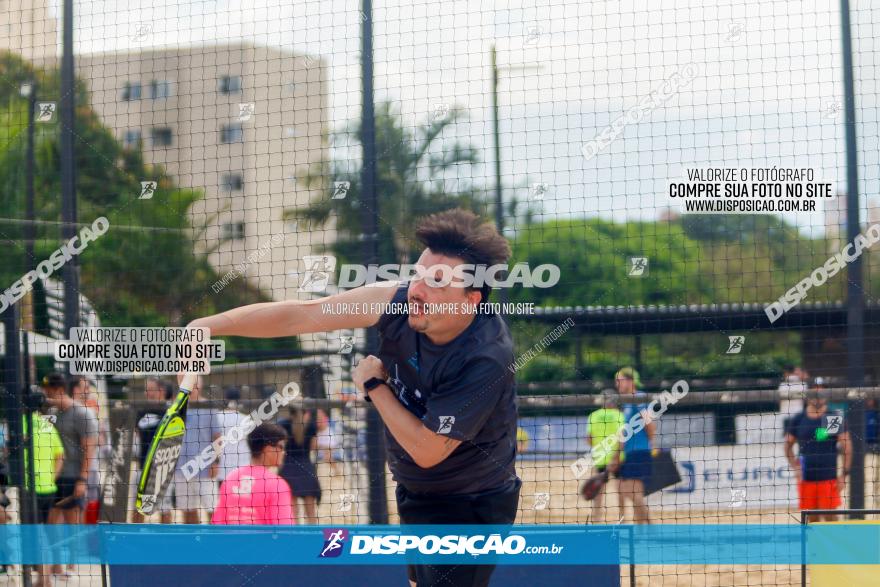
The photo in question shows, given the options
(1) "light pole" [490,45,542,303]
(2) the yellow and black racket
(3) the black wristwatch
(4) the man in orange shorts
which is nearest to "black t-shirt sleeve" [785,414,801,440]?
(4) the man in orange shorts

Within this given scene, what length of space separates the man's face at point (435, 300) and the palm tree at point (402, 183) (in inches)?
56.7

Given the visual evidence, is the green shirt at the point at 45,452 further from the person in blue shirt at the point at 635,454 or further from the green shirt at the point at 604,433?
the person in blue shirt at the point at 635,454

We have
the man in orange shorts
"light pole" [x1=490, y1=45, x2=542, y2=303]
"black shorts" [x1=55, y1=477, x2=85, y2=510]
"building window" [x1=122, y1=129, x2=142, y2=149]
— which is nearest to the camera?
"light pole" [x1=490, y1=45, x2=542, y2=303]

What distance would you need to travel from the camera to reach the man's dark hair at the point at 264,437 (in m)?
4.77

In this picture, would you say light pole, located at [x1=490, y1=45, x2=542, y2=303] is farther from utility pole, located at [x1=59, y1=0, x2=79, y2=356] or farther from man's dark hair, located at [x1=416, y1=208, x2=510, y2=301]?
utility pole, located at [x1=59, y1=0, x2=79, y2=356]

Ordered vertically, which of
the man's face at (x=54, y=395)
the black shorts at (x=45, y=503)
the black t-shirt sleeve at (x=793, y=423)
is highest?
the man's face at (x=54, y=395)

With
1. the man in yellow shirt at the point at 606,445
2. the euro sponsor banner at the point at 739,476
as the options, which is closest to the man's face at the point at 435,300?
the man in yellow shirt at the point at 606,445

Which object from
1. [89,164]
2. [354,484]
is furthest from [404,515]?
[89,164]

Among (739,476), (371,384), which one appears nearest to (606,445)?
(739,476)

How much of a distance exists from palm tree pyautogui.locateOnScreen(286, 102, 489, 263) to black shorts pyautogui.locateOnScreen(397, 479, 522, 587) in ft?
6.42

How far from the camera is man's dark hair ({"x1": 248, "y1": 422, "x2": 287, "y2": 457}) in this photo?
4.77 m

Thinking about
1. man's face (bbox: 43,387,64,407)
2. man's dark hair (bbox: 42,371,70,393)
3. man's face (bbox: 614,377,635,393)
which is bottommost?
man's face (bbox: 614,377,635,393)

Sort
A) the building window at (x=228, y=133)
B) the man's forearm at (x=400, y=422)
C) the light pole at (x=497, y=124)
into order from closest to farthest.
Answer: the man's forearm at (x=400, y=422) → the light pole at (x=497, y=124) → the building window at (x=228, y=133)

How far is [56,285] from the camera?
5684 mm
